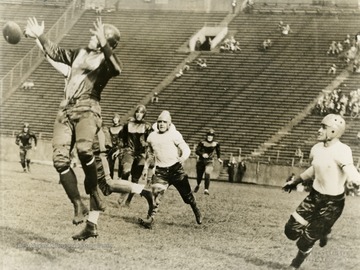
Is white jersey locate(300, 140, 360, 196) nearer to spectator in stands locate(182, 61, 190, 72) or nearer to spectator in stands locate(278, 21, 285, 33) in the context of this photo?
spectator in stands locate(182, 61, 190, 72)

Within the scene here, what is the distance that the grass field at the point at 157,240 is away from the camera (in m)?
6.14

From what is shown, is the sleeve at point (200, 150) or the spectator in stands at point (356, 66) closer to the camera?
the sleeve at point (200, 150)

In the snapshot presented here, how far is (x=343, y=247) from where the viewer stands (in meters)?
7.38

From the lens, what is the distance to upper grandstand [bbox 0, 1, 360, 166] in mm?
17578

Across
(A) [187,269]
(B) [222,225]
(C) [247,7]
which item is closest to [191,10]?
(C) [247,7]

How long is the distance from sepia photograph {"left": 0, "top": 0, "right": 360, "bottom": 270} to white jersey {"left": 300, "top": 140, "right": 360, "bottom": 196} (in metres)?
0.02

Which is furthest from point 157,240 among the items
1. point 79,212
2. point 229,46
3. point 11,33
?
point 229,46

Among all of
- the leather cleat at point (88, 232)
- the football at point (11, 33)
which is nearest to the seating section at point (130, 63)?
the football at point (11, 33)

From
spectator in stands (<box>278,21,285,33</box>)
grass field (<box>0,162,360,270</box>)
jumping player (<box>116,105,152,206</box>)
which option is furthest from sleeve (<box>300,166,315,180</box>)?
spectator in stands (<box>278,21,285,33</box>)

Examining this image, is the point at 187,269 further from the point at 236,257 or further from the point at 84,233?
the point at 84,233

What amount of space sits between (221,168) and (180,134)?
1132 cm

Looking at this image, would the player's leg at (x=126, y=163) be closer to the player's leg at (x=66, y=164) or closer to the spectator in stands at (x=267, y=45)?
the player's leg at (x=66, y=164)

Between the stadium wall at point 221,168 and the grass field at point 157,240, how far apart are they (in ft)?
26.5

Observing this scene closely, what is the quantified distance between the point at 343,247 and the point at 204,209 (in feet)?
10.9
